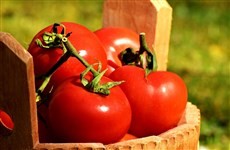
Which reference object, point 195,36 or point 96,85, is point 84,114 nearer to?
point 96,85

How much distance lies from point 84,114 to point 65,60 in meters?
0.14

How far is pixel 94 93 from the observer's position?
1.56 meters

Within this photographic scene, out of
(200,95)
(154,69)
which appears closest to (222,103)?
(200,95)

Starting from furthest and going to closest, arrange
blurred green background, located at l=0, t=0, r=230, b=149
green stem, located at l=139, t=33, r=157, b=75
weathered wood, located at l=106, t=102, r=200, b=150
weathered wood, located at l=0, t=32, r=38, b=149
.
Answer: blurred green background, located at l=0, t=0, r=230, b=149 → green stem, located at l=139, t=33, r=157, b=75 → weathered wood, located at l=106, t=102, r=200, b=150 → weathered wood, located at l=0, t=32, r=38, b=149

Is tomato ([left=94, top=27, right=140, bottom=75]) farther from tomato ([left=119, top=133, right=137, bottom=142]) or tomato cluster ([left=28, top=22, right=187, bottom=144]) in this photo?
tomato ([left=119, top=133, right=137, bottom=142])

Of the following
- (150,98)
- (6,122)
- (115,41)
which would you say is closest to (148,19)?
(115,41)

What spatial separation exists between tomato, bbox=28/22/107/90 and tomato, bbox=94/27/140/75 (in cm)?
8

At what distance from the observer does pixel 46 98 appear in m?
1.63

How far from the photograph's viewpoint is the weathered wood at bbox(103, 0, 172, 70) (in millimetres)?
2082

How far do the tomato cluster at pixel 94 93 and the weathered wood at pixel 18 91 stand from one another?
4.5 inches

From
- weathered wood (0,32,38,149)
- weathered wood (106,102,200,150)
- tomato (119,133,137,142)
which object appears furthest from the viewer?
tomato (119,133,137,142)

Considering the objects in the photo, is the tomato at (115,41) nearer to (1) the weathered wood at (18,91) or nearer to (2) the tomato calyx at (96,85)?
(2) the tomato calyx at (96,85)

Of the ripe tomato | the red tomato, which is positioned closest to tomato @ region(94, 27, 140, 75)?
the red tomato

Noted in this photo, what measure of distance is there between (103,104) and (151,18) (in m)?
0.61
